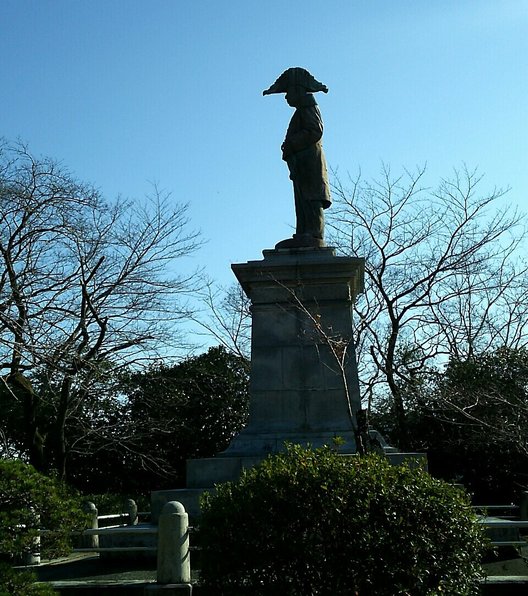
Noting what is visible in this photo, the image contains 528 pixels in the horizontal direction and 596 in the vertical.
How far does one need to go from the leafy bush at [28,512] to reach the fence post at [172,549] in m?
0.91

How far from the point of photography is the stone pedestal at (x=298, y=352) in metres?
11.4

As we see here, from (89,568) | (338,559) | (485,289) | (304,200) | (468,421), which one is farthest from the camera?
(485,289)

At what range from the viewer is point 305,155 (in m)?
12.9

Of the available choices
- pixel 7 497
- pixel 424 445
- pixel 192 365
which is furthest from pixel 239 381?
pixel 7 497

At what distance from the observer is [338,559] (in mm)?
6211

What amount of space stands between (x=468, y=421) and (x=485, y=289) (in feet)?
16.2

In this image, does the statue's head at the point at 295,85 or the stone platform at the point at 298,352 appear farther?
the statue's head at the point at 295,85

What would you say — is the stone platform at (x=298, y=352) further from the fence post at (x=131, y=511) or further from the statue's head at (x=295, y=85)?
the fence post at (x=131, y=511)

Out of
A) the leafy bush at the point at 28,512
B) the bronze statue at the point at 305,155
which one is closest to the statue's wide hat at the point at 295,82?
the bronze statue at the point at 305,155

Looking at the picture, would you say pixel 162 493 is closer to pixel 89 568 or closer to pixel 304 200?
pixel 89 568

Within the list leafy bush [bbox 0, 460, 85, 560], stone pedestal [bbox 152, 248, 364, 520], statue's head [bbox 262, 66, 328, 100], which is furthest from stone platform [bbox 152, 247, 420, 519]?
leafy bush [bbox 0, 460, 85, 560]

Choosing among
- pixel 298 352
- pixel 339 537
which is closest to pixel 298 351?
pixel 298 352

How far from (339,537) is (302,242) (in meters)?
6.83

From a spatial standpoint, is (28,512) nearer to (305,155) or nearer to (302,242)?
(302,242)
